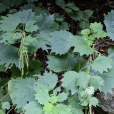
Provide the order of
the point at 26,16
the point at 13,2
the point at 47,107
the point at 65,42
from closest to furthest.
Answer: the point at 47,107 < the point at 65,42 < the point at 26,16 < the point at 13,2

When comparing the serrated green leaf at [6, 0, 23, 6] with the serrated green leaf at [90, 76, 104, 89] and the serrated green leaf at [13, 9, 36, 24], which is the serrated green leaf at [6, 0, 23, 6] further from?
the serrated green leaf at [90, 76, 104, 89]

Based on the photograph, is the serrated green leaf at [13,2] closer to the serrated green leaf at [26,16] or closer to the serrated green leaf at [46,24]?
the serrated green leaf at [26,16]

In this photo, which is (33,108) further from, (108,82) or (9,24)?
(9,24)

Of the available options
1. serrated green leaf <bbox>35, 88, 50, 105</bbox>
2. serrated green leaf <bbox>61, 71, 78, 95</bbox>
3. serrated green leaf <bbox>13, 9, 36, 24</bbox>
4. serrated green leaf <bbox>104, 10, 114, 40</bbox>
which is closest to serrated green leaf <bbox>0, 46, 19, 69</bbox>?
serrated green leaf <bbox>13, 9, 36, 24</bbox>

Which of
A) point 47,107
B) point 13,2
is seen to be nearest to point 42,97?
point 47,107

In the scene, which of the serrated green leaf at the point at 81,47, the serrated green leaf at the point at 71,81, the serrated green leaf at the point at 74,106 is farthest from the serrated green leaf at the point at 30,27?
the serrated green leaf at the point at 74,106
